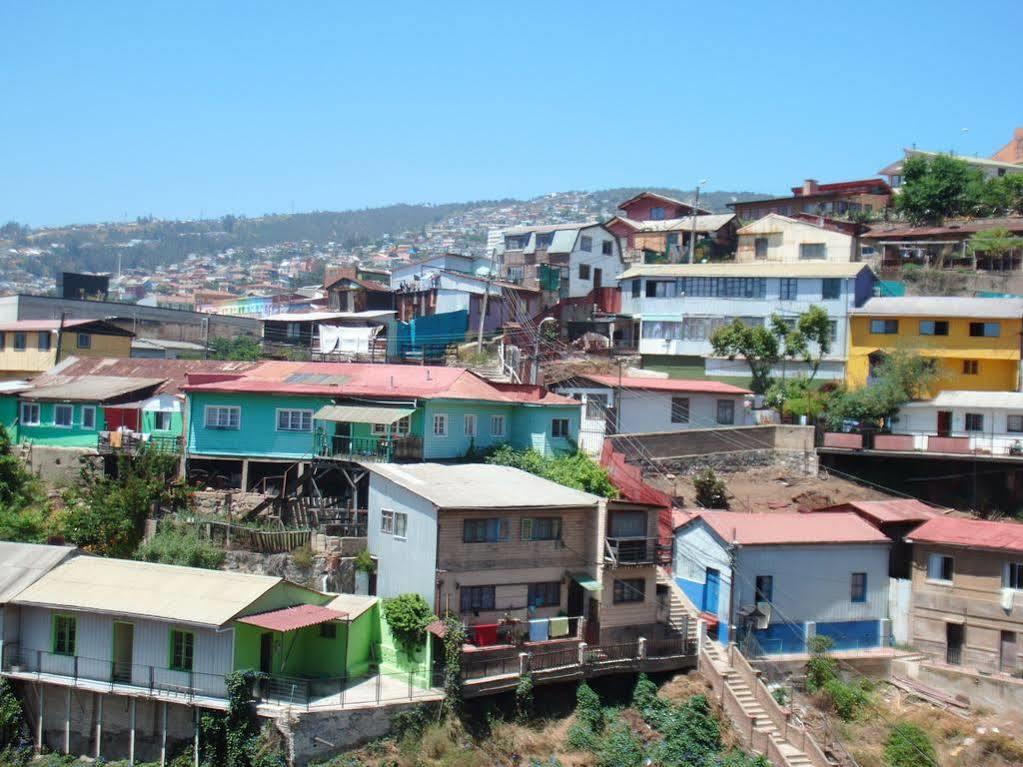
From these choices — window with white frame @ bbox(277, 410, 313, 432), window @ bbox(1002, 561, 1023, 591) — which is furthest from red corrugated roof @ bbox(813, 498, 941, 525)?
window with white frame @ bbox(277, 410, 313, 432)

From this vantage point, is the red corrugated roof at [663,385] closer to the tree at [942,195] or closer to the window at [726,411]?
the window at [726,411]

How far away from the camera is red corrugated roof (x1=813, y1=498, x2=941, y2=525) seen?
35469mm

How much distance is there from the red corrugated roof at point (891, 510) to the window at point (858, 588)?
2.16m

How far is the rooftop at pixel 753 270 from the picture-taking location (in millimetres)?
50312

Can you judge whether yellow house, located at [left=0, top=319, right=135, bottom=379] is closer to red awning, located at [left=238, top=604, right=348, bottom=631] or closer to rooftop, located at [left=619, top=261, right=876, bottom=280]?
rooftop, located at [left=619, top=261, right=876, bottom=280]

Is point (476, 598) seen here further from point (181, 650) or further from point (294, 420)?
point (294, 420)

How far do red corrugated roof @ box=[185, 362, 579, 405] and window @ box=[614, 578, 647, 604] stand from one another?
30.3ft

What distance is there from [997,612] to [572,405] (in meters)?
15.5

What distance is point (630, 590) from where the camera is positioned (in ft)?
104

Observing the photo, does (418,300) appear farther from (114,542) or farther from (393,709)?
(393,709)

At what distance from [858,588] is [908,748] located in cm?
610

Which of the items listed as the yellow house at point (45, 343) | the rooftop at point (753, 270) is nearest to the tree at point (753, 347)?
the rooftop at point (753, 270)

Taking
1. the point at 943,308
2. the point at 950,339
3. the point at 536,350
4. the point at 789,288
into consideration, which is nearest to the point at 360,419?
the point at 536,350

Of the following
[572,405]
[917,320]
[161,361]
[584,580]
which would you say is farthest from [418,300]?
[584,580]
